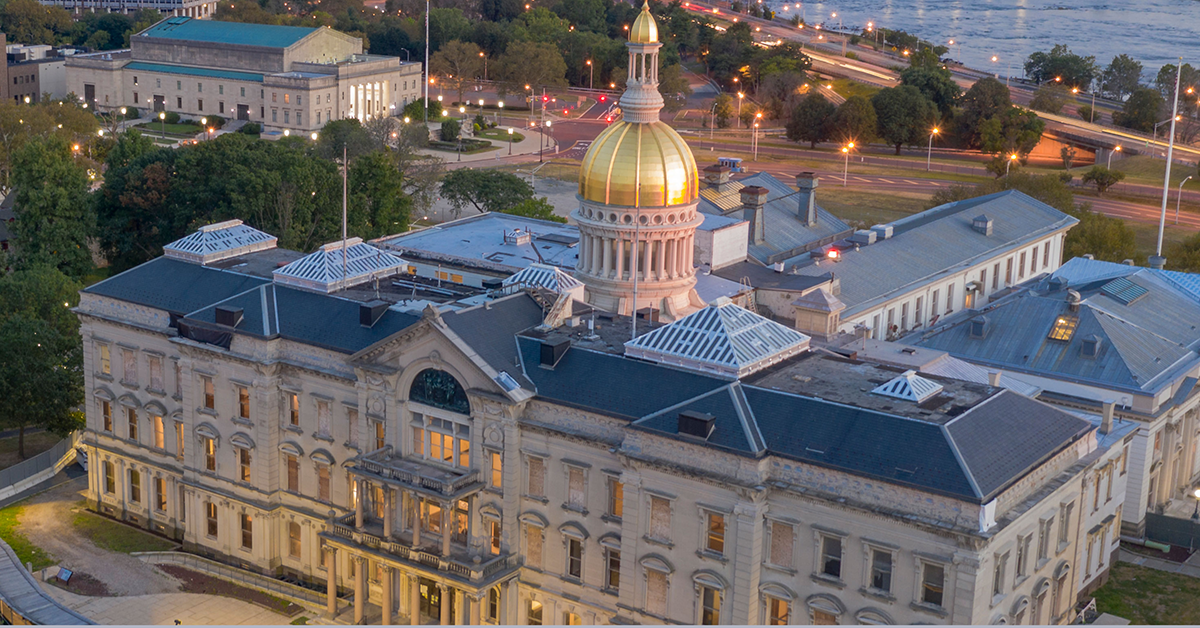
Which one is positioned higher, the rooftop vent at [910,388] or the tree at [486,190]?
the rooftop vent at [910,388]

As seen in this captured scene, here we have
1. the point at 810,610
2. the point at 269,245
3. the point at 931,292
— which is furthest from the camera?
the point at 931,292

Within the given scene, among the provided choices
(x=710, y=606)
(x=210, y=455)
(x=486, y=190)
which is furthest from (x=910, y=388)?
(x=486, y=190)

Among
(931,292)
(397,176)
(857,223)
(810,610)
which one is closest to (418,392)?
(810,610)

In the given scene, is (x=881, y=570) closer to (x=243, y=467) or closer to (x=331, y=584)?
(x=331, y=584)

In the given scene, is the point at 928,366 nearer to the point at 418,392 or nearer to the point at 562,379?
the point at 562,379

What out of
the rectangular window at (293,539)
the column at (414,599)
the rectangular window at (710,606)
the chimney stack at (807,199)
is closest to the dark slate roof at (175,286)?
the rectangular window at (293,539)

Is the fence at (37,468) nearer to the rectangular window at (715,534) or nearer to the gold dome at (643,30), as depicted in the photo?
the gold dome at (643,30)

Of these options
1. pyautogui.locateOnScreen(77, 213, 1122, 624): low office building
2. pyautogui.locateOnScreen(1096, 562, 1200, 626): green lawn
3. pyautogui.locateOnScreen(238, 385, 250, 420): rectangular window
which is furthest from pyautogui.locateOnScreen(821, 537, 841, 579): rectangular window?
pyautogui.locateOnScreen(238, 385, 250, 420): rectangular window

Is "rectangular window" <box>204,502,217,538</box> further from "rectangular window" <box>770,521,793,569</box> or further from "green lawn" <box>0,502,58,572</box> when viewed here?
"rectangular window" <box>770,521,793,569</box>
